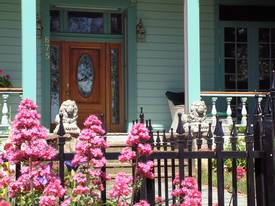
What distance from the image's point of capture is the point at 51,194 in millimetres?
2896

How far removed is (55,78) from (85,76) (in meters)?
0.72

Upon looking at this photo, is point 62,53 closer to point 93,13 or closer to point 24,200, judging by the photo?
point 93,13

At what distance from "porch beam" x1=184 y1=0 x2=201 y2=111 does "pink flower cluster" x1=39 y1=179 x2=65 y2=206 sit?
722 cm

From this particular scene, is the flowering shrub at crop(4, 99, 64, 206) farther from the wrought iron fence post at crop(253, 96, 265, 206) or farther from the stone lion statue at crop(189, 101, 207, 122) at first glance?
the stone lion statue at crop(189, 101, 207, 122)

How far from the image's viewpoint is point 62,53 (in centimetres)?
1229

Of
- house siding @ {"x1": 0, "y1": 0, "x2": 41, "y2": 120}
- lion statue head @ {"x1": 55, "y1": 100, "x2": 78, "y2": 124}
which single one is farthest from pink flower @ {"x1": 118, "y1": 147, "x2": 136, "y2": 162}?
house siding @ {"x1": 0, "y1": 0, "x2": 41, "y2": 120}

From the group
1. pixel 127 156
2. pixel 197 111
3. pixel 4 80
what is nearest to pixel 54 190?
pixel 127 156

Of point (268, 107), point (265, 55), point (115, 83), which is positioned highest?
point (265, 55)

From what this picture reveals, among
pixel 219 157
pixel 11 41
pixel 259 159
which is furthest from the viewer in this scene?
pixel 11 41

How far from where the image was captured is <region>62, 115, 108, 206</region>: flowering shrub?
303 cm

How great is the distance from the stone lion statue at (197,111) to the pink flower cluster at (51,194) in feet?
22.9

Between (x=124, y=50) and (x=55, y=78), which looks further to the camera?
(x=124, y=50)

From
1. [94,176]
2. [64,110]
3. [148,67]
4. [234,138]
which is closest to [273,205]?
[234,138]

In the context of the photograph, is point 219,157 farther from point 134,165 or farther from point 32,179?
point 32,179
